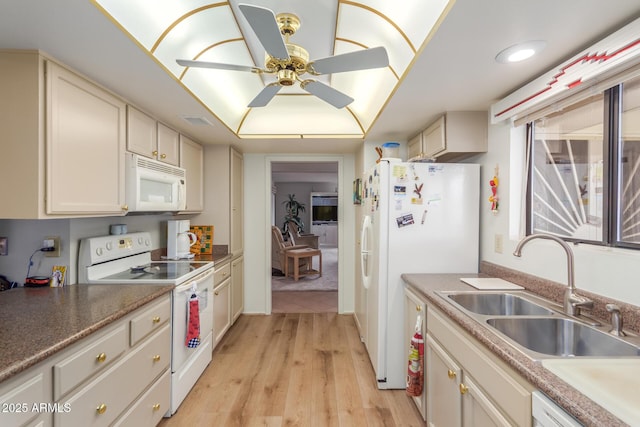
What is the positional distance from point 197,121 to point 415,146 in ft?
6.60

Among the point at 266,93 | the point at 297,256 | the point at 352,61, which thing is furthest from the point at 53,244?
the point at 297,256

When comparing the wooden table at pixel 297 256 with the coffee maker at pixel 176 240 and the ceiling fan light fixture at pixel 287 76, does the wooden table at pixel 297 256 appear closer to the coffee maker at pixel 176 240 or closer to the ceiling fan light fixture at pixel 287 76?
the coffee maker at pixel 176 240

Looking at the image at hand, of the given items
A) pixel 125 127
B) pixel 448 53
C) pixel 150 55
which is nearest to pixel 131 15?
→ pixel 150 55

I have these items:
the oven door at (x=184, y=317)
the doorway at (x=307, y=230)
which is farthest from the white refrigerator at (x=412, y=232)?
the doorway at (x=307, y=230)

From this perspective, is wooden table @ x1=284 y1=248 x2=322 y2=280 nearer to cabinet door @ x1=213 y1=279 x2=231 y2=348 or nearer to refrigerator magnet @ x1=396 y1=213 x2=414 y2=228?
cabinet door @ x1=213 y1=279 x2=231 y2=348

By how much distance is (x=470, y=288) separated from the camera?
178 centimetres

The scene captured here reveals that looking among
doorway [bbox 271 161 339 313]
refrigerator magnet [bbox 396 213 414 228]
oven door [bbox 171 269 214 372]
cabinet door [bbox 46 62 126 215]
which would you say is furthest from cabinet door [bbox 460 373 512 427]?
doorway [bbox 271 161 339 313]

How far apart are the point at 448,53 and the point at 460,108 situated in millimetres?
825

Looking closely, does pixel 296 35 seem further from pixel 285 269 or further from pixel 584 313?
pixel 285 269

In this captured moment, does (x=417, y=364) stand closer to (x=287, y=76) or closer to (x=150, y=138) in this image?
(x=287, y=76)

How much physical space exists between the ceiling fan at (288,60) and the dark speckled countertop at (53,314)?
1.20m

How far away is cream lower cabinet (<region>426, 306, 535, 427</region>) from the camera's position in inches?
38.1

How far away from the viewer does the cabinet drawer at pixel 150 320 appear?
1535 mm

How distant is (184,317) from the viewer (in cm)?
205
